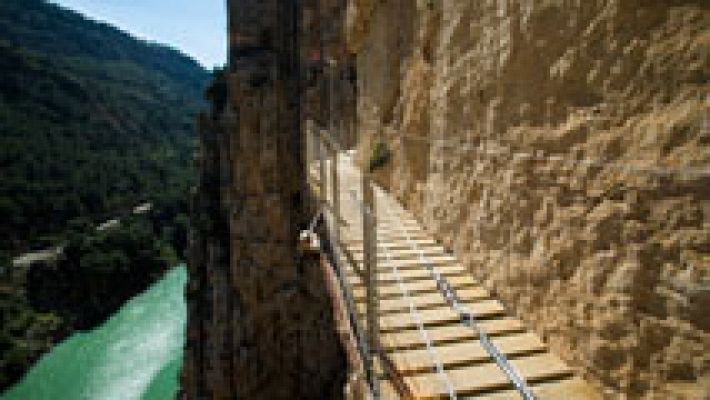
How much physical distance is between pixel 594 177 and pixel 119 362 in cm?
3318

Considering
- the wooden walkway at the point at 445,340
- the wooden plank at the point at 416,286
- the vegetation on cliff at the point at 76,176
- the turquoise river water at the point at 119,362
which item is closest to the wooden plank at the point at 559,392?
the wooden walkway at the point at 445,340

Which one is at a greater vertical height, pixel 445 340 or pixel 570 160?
pixel 570 160

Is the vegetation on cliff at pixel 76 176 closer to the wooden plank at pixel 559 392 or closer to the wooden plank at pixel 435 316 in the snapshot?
the wooden plank at pixel 435 316

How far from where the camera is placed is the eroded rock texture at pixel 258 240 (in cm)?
2133

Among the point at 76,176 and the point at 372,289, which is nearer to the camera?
the point at 372,289

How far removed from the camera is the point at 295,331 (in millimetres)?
21578

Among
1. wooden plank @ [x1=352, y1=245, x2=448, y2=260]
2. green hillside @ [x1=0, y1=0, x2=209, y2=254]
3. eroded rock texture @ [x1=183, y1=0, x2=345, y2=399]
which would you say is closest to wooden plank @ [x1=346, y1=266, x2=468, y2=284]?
wooden plank @ [x1=352, y1=245, x2=448, y2=260]

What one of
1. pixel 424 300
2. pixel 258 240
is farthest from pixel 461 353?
pixel 258 240

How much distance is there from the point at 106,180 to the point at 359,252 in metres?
69.8

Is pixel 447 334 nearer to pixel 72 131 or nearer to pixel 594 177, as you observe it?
pixel 594 177

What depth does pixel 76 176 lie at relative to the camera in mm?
65250

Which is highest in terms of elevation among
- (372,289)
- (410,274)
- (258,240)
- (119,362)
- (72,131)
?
(72,131)

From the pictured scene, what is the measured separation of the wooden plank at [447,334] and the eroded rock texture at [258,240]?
646 inches

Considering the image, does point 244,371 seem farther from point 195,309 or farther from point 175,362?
point 175,362
